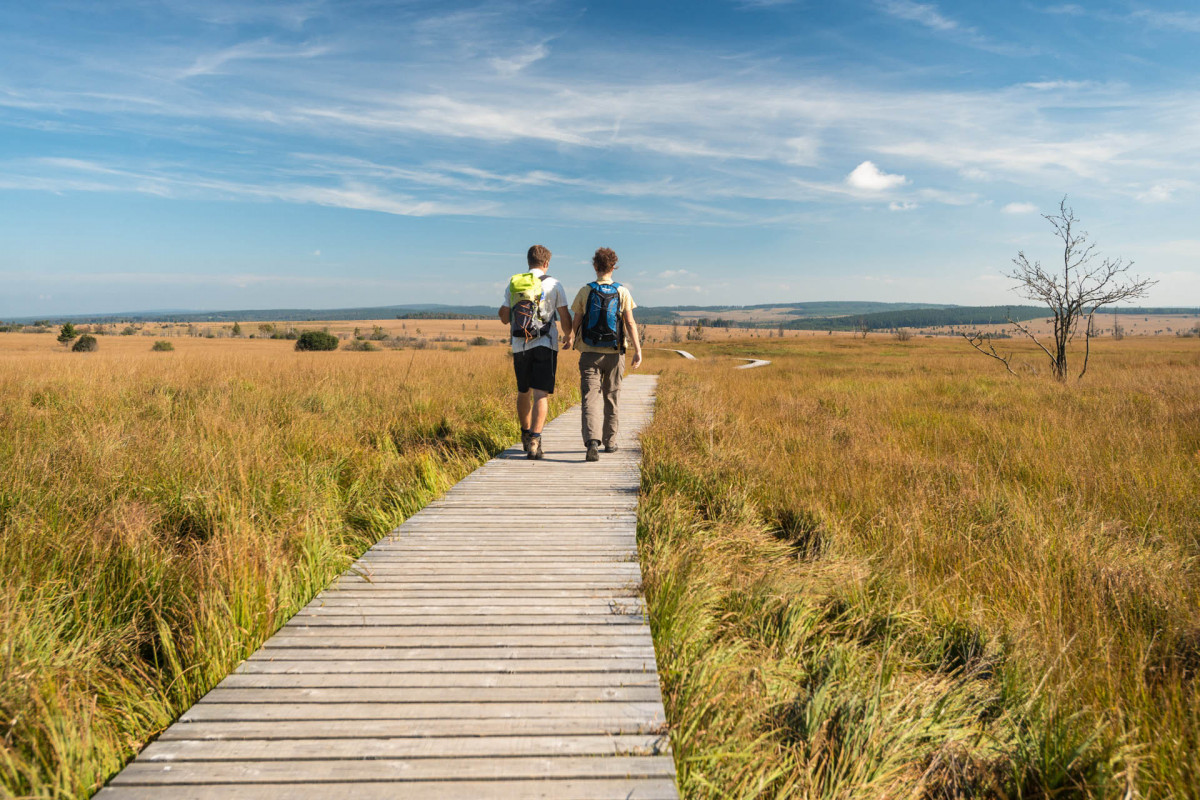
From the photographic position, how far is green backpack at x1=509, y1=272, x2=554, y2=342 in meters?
6.41

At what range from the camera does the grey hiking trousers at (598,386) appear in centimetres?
696

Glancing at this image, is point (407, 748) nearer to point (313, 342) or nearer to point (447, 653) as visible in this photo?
point (447, 653)

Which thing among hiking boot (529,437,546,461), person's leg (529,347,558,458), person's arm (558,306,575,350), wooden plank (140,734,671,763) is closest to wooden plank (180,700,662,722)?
wooden plank (140,734,671,763)

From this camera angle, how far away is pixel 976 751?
249 cm

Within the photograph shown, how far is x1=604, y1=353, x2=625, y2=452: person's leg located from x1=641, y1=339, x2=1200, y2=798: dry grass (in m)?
0.51

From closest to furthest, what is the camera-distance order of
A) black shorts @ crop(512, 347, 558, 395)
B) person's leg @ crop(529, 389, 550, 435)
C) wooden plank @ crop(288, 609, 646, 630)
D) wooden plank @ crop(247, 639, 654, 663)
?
wooden plank @ crop(247, 639, 654, 663) → wooden plank @ crop(288, 609, 646, 630) → black shorts @ crop(512, 347, 558, 395) → person's leg @ crop(529, 389, 550, 435)

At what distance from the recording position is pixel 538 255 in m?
6.50

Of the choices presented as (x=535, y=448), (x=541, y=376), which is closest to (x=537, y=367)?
(x=541, y=376)

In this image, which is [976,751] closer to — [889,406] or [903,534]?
[903,534]

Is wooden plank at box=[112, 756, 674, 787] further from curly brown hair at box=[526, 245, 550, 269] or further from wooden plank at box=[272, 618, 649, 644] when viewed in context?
curly brown hair at box=[526, 245, 550, 269]

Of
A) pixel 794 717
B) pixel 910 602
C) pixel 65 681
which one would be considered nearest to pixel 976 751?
pixel 794 717

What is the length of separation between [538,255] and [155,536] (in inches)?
165

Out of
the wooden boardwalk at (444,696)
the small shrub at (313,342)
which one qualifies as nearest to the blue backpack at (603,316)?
the wooden boardwalk at (444,696)

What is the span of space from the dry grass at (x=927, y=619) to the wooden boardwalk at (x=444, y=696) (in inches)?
11.5
